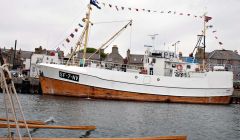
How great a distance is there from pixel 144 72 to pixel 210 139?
27.8m

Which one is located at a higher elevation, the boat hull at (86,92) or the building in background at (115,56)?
the building in background at (115,56)

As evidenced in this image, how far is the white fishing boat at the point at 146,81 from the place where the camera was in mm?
42688

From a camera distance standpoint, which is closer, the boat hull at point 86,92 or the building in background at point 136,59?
the boat hull at point 86,92

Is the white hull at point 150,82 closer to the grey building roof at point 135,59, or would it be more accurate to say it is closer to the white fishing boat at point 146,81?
the white fishing boat at point 146,81

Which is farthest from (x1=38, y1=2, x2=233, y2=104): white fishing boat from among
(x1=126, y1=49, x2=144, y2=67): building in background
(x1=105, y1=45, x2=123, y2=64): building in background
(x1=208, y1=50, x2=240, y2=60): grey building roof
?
(x1=105, y1=45, x2=123, y2=64): building in background

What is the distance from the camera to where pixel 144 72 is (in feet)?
154

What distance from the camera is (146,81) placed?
4478 cm

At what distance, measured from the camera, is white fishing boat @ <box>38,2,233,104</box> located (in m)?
42.7

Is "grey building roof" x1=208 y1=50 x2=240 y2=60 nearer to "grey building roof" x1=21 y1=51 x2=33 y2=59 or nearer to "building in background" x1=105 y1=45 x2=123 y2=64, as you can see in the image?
"building in background" x1=105 y1=45 x2=123 y2=64

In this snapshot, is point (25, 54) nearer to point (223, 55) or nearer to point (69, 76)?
point (223, 55)

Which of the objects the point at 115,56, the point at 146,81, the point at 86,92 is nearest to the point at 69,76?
the point at 86,92

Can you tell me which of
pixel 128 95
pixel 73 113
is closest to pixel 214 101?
pixel 128 95

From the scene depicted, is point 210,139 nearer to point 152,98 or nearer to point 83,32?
point 152,98

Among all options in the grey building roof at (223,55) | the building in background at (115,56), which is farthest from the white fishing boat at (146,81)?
the building in background at (115,56)
